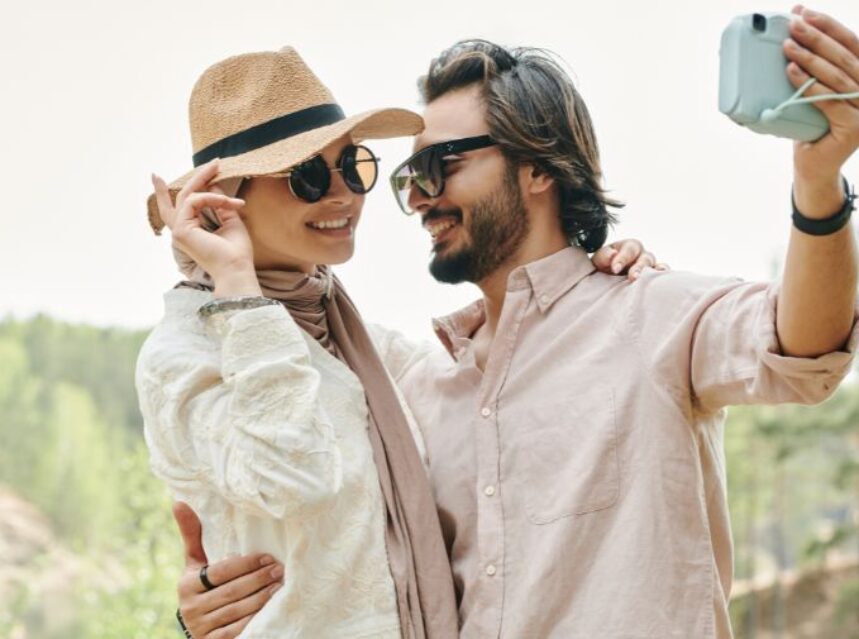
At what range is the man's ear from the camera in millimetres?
2295

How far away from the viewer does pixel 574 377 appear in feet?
6.58

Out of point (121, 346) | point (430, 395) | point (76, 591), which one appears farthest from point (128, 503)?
point (430, 395)

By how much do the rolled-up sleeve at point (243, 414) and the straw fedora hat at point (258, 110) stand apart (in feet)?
1.11

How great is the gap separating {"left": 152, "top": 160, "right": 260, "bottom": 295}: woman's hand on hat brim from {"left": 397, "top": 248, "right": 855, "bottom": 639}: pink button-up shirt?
52cm

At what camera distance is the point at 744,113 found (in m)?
1.46

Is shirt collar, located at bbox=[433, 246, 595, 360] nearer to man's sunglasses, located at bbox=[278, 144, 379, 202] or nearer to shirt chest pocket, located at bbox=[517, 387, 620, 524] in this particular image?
shirt chest pocket, located at bbox=[517, 387, 620, 524]

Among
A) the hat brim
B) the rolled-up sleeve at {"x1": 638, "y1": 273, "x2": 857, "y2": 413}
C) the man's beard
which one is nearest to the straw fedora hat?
the hat brim

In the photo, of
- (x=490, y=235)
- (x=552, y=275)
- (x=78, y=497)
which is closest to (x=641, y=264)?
(x=552, y=275)

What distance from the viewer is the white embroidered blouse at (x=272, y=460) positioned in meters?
1.69

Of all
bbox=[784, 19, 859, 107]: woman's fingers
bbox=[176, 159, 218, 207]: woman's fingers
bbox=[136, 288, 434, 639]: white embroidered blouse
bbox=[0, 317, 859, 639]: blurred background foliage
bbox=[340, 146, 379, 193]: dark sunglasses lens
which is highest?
bbox=[784, 19, 859, 107]: woman's fingers

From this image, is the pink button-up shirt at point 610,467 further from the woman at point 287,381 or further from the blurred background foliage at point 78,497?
the blurred background foliage at point 78,497

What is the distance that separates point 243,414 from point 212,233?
34 cm

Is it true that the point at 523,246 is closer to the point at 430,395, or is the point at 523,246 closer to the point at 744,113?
the point at 430,395

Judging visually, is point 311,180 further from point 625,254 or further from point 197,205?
point 625,254
